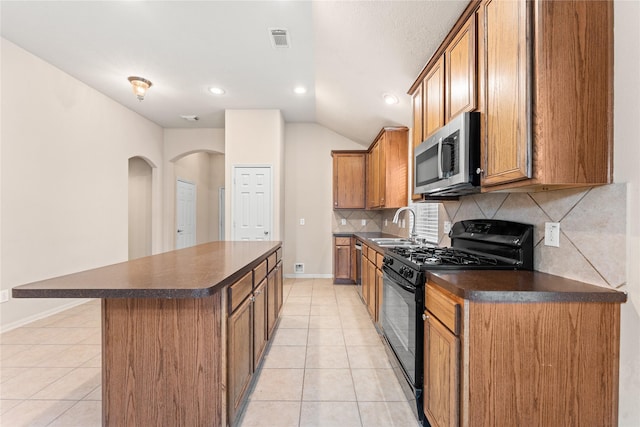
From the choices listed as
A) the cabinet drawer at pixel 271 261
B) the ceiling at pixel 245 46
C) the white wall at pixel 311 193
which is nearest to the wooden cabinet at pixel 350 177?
the white wall at pixel 311 193

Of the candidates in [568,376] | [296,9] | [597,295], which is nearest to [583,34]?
[597,295]

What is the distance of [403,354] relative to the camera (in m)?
1.93

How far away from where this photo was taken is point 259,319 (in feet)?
7.18

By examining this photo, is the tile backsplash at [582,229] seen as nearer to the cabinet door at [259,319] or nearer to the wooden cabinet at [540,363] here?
the wooden cabinet at [540,363]

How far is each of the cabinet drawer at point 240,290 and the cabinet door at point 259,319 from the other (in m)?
0.15

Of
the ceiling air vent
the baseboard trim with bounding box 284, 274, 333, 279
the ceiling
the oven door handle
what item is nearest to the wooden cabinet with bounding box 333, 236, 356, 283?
the baseboard trim with bounding box 284, 274, 333, 279

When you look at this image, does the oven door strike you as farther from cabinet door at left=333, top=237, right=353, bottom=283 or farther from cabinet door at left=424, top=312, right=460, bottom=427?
cabinet door at left=333, top=237, right=353, bottom=283

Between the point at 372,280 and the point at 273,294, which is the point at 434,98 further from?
the point at 273,294

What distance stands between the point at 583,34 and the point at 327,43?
7.16ft

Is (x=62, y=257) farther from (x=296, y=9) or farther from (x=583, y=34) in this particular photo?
(x=583, y=34)

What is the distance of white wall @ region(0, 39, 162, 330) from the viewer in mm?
3031

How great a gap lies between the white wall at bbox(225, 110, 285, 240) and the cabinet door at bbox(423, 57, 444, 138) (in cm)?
293

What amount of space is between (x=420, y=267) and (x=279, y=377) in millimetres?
1345

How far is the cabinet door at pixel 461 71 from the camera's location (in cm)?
166
